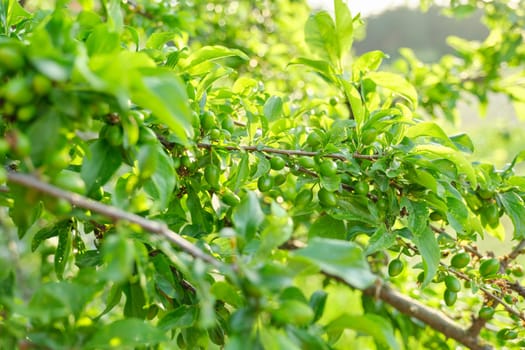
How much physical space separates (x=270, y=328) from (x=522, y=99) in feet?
Answer: 4.01

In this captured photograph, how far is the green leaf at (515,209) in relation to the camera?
86cm

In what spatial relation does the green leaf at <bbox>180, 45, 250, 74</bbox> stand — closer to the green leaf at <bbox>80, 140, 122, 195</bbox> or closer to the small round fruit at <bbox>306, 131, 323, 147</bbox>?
the small round fruit at <bbox>306, 131, 323, 147</bbox>

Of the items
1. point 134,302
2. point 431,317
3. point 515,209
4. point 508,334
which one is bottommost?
point 431,317

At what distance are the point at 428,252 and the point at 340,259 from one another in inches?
13.0

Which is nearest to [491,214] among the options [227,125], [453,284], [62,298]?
[453,284]

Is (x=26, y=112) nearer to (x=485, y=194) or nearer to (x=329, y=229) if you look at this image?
(x=329, y=229)

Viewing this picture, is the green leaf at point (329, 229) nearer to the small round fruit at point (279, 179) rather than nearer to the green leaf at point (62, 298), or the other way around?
the small round fruit at point (279, 179)

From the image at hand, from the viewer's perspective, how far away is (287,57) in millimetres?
2354

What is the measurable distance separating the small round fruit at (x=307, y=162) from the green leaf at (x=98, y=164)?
30 centimetres

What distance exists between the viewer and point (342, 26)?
0.93 metres

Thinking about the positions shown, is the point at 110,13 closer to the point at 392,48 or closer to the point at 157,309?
the point at 157,309

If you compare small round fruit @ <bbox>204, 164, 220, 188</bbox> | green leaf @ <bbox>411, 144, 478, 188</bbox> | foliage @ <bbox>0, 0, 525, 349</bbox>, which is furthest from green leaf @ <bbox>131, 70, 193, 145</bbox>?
green leaf @ <bbox>411, 144, 478, 188</bbox>

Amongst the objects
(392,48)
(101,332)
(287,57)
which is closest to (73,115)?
(101,332)

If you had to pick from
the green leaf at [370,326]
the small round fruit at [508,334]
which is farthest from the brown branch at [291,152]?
the small round fruit at [508,334]
